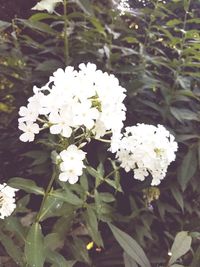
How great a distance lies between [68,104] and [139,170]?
635mm

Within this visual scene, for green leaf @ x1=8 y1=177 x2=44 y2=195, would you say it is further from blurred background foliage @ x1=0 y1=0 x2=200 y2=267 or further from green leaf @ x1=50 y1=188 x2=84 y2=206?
blurred background foliage @ x1=0 y1=0 x2=200 y2=267

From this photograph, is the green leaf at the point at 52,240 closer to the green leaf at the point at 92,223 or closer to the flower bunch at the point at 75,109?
the green leaf at the point at 92,223

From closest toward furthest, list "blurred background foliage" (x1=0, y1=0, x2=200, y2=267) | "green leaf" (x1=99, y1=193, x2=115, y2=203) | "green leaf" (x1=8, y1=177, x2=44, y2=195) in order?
"green leaf" (x1=8, y1=177, x2=44, y2=195)
"green leaf" (x1=99, y1=193, x2=115, y2=203)
"blurred background foliage" (x1=0, y1=0, x2=200, y2=267)

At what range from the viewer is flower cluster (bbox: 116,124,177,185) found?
175cm

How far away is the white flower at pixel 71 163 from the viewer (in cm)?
129

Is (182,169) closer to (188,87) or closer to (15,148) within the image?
(188,87)

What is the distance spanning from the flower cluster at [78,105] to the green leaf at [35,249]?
1.04 feet

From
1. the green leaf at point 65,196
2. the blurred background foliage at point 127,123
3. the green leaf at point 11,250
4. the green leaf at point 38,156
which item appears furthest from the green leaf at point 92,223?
the green leaf at point 38,156

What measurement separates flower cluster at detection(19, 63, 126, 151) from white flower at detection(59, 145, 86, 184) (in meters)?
0.06

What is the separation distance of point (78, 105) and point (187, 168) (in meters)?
1.03

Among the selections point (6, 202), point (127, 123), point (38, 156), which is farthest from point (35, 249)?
point (127, 123)

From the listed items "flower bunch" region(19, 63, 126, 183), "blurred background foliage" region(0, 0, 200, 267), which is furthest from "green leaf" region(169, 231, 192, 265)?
"flower bunch" region(19, 63, 126, 183)

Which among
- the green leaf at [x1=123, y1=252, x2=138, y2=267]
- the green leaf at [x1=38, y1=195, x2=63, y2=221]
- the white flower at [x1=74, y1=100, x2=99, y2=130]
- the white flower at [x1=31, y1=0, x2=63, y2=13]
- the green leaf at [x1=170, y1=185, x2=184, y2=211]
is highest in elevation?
the white flower at [x1=31, y1=0, x2=63, y2=13]

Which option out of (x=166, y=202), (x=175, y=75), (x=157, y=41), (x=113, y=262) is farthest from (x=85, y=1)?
(x=113, y=262)
